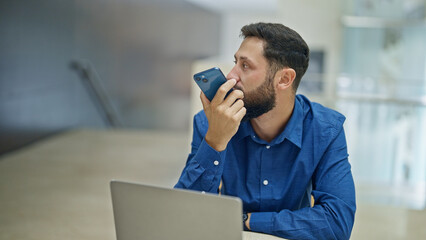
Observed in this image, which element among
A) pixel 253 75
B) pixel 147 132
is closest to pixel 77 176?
pixel 147 132

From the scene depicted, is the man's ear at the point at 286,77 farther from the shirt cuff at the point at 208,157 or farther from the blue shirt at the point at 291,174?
the shirt cuff at the point at 208,157

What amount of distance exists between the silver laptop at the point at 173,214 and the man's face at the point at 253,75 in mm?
574

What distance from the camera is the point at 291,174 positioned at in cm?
176

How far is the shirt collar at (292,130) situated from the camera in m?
1.76

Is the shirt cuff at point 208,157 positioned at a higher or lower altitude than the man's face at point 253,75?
lower

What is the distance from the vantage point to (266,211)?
5.98ft

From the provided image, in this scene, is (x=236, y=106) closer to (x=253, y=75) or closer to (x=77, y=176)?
(x=253, y=75)

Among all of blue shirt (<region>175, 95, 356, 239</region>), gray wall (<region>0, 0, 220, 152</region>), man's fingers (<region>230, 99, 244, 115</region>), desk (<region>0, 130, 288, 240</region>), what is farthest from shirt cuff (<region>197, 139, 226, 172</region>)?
gray wall (<region>0, 0, 220, 152</region>)

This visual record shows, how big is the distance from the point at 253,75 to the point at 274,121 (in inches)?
8.5

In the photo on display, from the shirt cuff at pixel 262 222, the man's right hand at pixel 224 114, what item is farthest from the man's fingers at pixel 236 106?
the shirt cuff at pixel 262 222

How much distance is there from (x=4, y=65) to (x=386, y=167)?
3.89 meters

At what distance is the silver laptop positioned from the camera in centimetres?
117

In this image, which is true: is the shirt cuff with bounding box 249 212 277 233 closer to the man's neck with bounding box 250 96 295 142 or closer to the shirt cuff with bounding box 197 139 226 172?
the shirt cuff with bounding box 197 139 226 172

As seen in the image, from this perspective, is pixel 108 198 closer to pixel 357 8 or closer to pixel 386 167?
pixel 386 167
